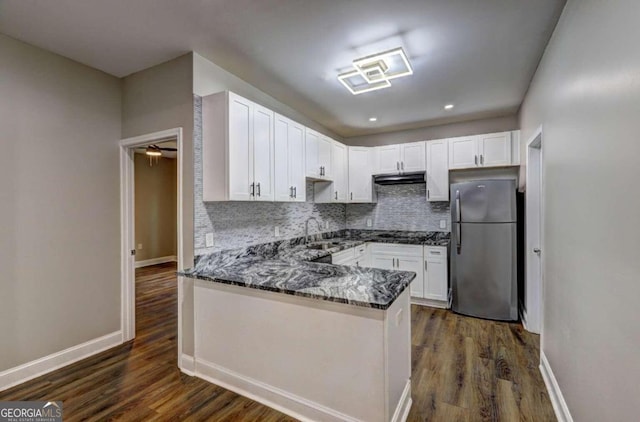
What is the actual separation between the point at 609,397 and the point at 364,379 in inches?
42.7

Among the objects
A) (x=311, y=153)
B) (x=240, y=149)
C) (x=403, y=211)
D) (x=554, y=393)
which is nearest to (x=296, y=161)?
(x=311, y=153)

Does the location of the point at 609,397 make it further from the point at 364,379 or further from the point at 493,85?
the point at 493,85

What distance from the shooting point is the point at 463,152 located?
4.16 meters

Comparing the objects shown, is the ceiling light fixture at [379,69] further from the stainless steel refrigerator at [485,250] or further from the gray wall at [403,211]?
the gray wall at [403,211]

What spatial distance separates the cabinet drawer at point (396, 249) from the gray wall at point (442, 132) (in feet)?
5.84

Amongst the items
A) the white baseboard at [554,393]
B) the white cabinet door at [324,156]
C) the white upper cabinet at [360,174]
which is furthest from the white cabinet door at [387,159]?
the white baseboard at [554,393]

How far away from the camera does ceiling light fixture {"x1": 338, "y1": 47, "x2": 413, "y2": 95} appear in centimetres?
228

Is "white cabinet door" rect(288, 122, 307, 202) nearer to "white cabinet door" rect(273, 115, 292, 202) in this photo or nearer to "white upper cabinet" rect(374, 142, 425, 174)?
"white cabinet door" rect(273, 115, 292, 202)

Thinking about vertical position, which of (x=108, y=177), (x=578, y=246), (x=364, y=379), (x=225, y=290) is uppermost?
(x=108, y=177)

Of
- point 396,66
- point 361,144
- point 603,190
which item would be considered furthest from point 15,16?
point 361,144

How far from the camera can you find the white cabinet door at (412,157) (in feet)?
14.5

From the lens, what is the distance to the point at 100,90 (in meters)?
2.80

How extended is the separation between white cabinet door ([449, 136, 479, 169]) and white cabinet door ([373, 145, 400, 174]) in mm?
765

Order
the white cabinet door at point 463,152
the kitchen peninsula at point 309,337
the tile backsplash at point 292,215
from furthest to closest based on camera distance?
the white cabinet door at point 463,152 < the tile backsplash at point 292,215 < the kitchen peninsula at point 309,337
